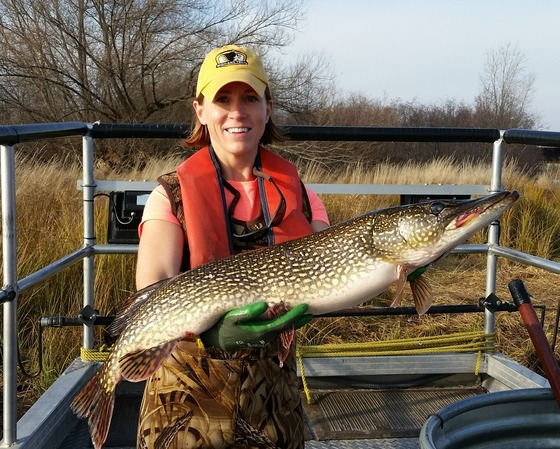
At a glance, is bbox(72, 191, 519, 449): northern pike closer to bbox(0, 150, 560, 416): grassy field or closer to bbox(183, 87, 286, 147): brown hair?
bbox(183, 87, 286, 147): brown hair

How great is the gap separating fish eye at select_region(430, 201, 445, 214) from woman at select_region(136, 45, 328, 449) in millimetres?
472

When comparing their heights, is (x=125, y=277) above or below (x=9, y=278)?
below

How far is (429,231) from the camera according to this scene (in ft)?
6.88

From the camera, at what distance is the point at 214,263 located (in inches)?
79.1

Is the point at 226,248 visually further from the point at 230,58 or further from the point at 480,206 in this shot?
the point at 480,206

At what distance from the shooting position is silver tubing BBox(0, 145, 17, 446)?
7.36 feet

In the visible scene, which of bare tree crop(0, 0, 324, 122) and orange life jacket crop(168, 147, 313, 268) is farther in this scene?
bare tree crop(0, 0, 324, 122)

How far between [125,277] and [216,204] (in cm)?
315

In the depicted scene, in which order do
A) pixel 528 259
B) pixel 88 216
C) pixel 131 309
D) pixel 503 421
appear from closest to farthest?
pixel 503 421 → pixel 131 309 → pixel 528 259 → pixel 88 216

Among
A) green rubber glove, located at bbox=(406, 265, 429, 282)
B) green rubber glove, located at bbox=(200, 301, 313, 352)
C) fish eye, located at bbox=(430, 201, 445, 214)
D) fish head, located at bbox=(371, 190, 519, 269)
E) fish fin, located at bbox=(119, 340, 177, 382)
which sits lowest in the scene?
fish fin, located at bbox=(119, 340, 177, 382)

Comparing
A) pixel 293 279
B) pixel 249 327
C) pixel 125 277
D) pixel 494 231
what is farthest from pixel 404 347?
pixel 125 277

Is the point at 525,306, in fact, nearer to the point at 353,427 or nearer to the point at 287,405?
the point at 287,405

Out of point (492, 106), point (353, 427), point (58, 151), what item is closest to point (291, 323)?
point (353, 427)

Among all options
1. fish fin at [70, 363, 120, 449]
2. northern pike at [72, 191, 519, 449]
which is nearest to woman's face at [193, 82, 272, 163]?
northern pike at [72, 191, 519, 449]
